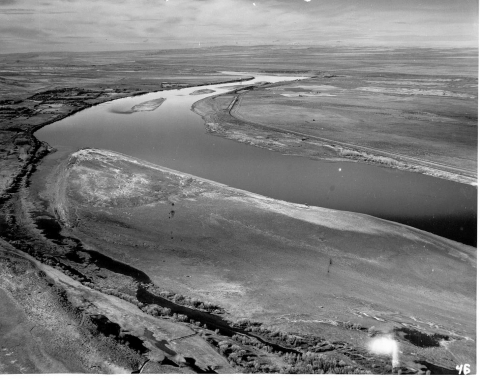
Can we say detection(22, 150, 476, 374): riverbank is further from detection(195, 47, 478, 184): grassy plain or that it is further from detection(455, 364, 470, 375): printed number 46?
detection(195, 47, 478, 184): grassy plain

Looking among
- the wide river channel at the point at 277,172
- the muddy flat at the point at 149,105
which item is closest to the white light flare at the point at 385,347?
the wide river channel at the point at 277,172

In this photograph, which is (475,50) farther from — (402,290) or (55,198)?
(55,198)

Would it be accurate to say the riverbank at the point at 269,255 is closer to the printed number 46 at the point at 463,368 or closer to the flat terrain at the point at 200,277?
the flat terrain at the point at 200,277

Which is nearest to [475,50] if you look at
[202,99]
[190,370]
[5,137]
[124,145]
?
[190,370]

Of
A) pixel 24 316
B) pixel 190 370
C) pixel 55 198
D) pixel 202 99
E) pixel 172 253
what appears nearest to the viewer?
pixel 190 370

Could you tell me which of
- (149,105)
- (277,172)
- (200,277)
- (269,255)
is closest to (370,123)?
(277,172)

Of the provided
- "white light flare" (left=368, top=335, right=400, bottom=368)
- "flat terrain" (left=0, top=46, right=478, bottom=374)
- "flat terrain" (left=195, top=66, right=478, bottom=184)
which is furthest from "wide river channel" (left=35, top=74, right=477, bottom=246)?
"white light flare" (left=368, top=335, right=400, bottom=368)
